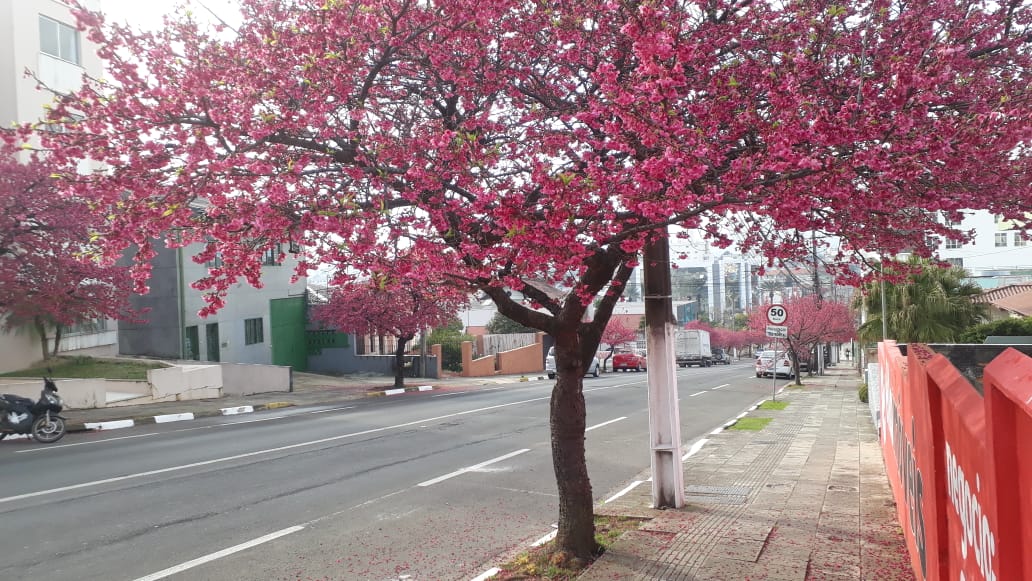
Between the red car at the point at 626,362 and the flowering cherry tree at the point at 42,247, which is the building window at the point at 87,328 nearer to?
the flowering cherry tree at the point at 42,247

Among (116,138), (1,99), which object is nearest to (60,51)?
(1,99)

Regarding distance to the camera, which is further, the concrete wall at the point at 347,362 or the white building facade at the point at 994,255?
the white building facade at the point at 994,255

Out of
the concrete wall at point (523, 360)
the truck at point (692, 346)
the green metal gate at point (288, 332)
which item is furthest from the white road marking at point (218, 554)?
the truck at point (692, 346)

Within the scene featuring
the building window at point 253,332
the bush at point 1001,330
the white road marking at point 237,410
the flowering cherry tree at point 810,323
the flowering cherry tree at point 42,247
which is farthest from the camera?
the flowering cherry tree at point 810,323

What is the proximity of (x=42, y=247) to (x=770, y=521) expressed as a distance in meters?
17.2

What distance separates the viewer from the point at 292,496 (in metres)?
10.3

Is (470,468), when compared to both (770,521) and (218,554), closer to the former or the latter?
(218,554)

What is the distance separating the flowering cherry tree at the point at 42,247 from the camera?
678 inches

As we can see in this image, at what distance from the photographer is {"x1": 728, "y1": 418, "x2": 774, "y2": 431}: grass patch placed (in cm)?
1739

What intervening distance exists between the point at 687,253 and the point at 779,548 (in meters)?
3.52

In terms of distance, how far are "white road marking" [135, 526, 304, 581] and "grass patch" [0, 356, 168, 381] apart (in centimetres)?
1686

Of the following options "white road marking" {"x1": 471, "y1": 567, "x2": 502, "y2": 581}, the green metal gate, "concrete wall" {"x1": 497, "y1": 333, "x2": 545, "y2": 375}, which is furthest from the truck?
"white road marking" {"x1": 471, "y1": 567, "x2": 502, "y2": 581}

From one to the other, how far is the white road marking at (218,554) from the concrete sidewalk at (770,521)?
361 centimetres

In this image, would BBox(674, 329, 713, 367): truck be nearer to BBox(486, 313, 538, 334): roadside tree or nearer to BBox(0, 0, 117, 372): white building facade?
BBox(486, 313, 538, 334): roadside tree
